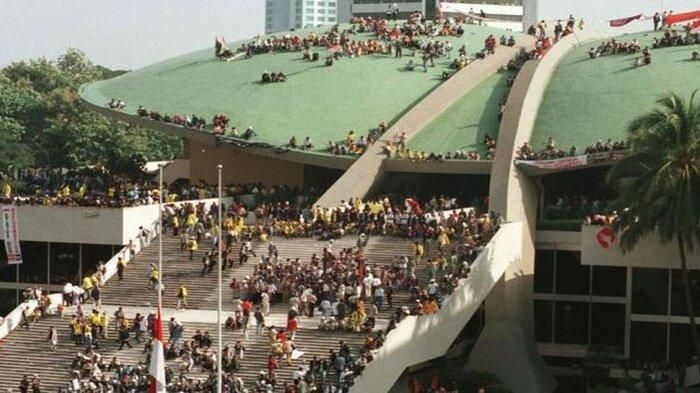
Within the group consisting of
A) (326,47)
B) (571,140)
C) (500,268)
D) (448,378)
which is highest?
(326,47)

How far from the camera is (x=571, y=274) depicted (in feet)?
160

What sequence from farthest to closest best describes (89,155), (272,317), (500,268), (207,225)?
(89,155) → (207,225) → (500,268) → (272,317)

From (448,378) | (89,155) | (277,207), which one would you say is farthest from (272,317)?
(89,155)

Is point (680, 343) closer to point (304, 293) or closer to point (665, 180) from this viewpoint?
point (665, 180)

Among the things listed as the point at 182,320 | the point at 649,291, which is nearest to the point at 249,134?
the point at 182,320

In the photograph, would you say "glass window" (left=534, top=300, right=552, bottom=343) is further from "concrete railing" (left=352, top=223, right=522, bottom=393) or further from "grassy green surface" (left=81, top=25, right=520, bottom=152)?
"grassy green surface" (left=81, top=25, right=520, bottom=152)

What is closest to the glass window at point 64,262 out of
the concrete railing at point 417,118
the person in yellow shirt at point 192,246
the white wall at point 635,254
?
the person in yellow shirt at point 192,246

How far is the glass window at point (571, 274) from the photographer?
4841 centimetres

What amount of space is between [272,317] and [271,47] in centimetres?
2884

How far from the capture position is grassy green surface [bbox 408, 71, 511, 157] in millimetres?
54750

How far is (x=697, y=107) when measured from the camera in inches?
1636

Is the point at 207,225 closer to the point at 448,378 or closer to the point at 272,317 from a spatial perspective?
the point at 272,317

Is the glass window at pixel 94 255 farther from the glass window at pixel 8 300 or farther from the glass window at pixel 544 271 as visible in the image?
the glass window at pixel 544 271

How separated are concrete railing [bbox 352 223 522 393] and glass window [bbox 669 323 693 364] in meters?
6.00
